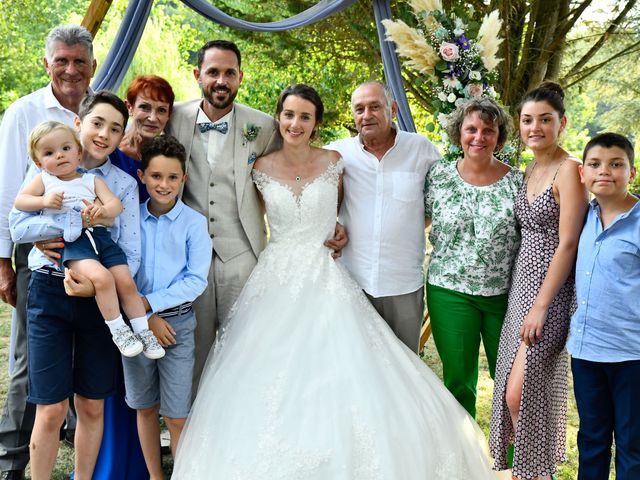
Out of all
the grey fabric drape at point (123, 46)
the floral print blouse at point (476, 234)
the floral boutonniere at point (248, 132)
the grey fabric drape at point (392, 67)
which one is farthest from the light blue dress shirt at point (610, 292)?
the grey fabric drape at point (123, 46)

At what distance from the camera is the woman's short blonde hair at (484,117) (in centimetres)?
295

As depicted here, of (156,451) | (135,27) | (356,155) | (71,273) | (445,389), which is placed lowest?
(156,451)

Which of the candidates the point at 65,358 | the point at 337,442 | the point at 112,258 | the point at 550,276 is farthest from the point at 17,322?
the point at 550,276

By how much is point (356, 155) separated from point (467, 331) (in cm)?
115

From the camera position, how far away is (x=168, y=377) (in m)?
2.81

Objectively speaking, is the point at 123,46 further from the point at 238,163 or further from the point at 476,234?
the point at 476,234

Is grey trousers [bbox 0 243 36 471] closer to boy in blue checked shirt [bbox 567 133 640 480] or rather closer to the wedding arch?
the wedding arch

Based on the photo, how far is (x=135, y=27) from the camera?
4.34 metres

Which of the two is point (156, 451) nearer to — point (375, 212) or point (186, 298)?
point (186, 298)

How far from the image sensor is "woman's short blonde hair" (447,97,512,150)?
295cm

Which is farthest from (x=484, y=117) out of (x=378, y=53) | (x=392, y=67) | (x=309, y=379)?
(x=378, y=53)

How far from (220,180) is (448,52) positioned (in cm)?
164

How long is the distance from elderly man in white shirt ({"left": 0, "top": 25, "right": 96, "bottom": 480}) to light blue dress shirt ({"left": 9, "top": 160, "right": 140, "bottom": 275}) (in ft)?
1.71

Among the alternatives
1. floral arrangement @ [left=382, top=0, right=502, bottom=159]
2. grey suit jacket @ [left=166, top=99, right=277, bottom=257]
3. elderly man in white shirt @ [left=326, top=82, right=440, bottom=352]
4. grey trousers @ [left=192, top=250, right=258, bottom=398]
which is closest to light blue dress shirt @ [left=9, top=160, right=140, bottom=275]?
grey suit jacket @ [left=166, top=99, right=277, bottom=257]
